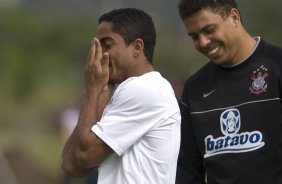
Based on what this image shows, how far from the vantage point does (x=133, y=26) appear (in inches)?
141

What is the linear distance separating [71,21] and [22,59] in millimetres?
713

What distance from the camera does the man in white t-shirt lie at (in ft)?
10.9

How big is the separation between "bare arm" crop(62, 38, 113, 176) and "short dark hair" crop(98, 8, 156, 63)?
12 centimetres

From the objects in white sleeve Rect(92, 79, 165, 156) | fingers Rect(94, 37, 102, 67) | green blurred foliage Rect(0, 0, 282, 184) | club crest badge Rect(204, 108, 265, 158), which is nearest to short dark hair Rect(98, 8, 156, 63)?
fingers Rect(94, 37, 102, 67)

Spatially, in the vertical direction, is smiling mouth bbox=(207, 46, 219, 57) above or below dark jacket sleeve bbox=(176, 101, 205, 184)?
above

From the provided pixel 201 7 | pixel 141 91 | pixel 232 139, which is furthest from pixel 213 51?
pixel 141 91

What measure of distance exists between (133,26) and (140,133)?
51 centimetres

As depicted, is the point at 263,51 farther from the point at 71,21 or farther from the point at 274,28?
the point at 71,21

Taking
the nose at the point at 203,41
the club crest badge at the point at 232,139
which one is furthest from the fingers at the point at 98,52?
the club crest badge at the point at 232,139

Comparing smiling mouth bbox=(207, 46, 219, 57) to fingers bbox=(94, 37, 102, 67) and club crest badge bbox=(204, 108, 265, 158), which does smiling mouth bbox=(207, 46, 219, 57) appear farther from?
→ fingers bbox=(94, 37, 102, 67)

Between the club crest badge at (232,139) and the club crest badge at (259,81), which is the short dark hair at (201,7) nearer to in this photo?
the club crest badge at (259,81)

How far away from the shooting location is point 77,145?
335 centimetres

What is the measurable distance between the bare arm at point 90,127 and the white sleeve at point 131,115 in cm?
4

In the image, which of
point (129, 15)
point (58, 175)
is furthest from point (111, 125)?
point (58, 175)
